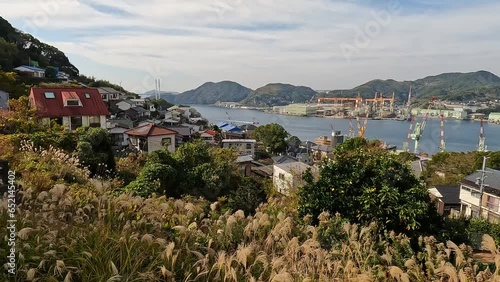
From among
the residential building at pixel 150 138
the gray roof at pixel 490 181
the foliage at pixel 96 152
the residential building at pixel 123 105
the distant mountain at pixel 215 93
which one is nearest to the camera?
the foliage at pixel 96 152

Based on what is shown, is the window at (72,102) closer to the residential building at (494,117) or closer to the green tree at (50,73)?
the green tree at (50,73)

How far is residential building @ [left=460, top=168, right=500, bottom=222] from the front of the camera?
13.5 meters

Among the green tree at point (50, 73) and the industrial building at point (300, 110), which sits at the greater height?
the green tree at point (50, 73)

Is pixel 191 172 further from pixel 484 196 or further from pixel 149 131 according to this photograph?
pixel 484 196

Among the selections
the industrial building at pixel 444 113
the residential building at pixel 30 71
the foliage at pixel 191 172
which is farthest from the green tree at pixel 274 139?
the industrial building at pixel 444 113

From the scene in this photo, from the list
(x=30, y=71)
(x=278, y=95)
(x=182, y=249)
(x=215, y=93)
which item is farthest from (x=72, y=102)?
(x=215, y=93)

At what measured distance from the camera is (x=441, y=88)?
130 metres

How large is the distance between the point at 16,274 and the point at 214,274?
3.74ft

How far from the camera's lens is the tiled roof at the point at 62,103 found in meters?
15.9

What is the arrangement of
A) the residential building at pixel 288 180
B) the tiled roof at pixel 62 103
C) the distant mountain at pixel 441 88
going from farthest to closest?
1. the distant mountain at pixel 441 88
2. the tiled roof at pixel 62 103
3. the residential building at pixel 288 180

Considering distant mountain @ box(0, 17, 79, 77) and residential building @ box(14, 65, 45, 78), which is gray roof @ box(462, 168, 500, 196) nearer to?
distant mountain @ box(0, 17, 79, 77)

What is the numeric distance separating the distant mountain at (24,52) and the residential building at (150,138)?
14.8m

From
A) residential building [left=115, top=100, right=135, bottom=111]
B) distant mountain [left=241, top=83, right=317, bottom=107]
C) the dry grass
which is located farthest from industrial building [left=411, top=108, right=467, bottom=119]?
the dry grass

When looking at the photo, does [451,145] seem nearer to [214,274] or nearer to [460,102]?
[460,102]
